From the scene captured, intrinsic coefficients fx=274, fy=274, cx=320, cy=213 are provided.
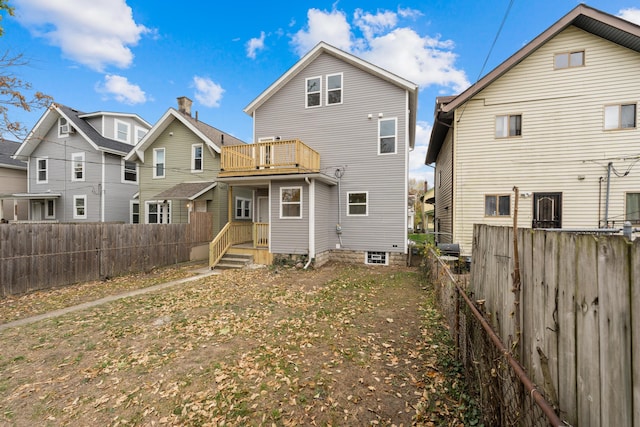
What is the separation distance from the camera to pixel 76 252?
933 cm

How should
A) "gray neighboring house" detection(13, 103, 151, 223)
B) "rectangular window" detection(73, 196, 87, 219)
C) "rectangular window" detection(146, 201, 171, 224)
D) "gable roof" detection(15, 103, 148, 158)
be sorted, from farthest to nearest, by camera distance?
"rectangular window" detection(73, 196, 87, 219), "gray neighboring house" detection(13, 103, 151, 223), "gable roof" detection(15, 103, 148, 158), "rectangular window" detection(146, 201, 171, 224)

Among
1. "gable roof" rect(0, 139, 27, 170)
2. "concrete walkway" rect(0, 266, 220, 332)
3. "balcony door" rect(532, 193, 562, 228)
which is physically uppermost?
"gable roof" rect(0, 139, 27, 170)

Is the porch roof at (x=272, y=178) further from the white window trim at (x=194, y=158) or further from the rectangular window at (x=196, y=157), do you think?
the rectangular window at (x=196, y=157)

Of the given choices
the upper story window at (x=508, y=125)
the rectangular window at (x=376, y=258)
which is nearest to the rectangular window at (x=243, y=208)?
the rectangular window at (x=376, y=258)

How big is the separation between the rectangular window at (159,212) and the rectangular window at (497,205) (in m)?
16.9

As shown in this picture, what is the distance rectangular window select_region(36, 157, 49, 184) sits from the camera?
64.9ft

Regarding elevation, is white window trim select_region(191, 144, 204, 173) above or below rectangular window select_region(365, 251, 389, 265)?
above

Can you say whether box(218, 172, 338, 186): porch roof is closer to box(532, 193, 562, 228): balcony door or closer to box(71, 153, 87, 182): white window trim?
box(532, 193, 562, 228): balcony door

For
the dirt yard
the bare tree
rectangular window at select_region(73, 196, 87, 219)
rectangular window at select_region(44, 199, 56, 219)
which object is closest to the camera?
the dirt yard

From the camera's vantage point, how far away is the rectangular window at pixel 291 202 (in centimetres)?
1173

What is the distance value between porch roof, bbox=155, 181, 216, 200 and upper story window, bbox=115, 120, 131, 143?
26.6ft

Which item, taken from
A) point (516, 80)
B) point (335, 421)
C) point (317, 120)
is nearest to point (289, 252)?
point (317, 120)

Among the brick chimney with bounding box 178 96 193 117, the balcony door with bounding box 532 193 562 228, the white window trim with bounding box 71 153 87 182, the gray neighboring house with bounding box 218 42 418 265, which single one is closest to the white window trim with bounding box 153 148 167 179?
the brick chimney with bounding box 178 96 193 117

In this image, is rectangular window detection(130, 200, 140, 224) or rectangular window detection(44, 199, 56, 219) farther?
rectangular window detection(44, 199, 56, 219)
